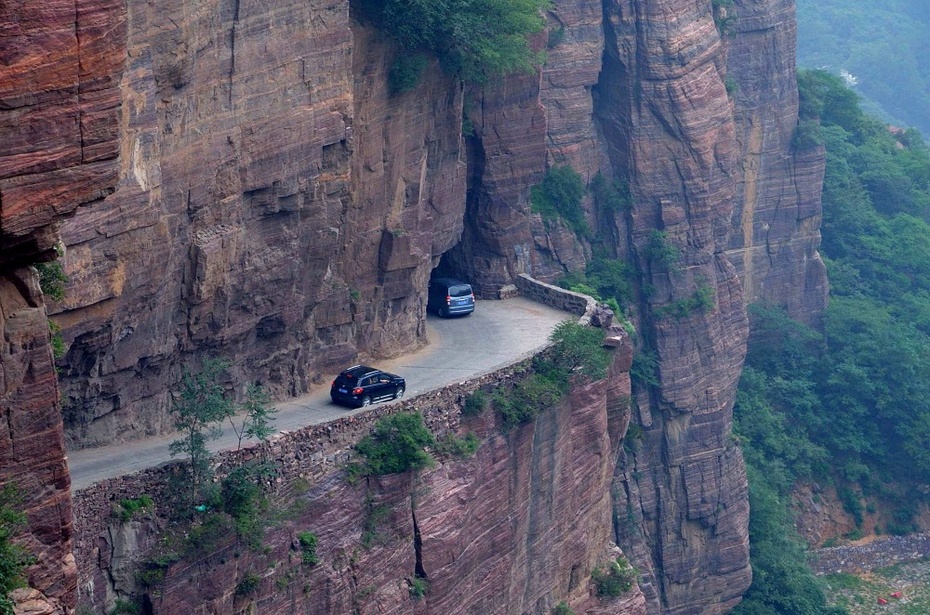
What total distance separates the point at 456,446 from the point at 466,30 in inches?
497

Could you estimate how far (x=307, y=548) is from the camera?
34.4m

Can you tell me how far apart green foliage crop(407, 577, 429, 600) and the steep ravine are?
69 cm

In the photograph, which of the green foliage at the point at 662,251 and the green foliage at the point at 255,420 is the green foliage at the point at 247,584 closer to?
the green foliage at the point at 255,420

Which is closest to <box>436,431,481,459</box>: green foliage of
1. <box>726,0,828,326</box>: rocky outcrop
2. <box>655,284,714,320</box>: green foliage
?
<box>655,284,714,320</box>: green foliage

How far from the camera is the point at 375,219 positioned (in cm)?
4303

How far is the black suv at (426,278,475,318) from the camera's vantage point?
48812mm

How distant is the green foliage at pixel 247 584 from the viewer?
32625 mm

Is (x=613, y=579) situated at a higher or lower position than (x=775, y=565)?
higher

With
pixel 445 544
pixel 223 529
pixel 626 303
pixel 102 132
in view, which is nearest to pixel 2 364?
pixel 102 132

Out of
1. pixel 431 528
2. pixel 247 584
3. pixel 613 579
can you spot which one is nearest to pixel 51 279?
pixel 247 584

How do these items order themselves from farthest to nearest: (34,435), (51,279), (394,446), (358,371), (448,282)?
(448,282) < (358,371) < (394,446) < (51,279) < (34,435)

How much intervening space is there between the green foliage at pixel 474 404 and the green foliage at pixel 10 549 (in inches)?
813

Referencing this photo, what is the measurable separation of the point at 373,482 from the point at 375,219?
940 cm

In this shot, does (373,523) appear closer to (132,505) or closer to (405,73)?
(132,505)
